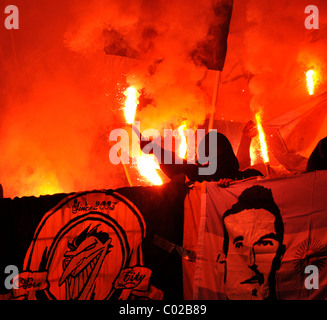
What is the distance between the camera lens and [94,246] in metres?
3.49

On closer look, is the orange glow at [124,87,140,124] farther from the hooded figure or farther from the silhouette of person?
the hooded figure

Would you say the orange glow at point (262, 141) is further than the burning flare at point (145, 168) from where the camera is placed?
No

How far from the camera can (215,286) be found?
10.4ft

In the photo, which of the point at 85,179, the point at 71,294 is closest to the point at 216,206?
the point at 71,294

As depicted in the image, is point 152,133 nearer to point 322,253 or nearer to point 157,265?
point 157,265

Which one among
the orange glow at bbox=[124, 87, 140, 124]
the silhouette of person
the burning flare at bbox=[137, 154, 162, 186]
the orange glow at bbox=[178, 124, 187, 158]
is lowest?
the silhouette of person

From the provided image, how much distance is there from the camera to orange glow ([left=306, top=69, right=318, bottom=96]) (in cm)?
527

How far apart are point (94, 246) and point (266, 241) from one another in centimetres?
155

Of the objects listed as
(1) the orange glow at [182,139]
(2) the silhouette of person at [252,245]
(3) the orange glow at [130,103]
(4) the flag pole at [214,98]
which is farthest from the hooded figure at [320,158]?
(1) the orange glow at [182,139]

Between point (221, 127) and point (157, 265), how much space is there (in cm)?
358

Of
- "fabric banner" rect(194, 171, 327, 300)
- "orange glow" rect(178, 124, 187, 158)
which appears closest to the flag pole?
"orange glow" rect(178, 124, 187, 158)

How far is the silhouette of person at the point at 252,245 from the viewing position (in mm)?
3014

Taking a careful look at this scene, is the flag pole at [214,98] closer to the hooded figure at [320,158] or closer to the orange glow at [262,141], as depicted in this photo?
the orange glow at [262,141]

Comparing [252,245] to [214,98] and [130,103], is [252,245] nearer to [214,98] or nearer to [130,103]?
[130,103]
